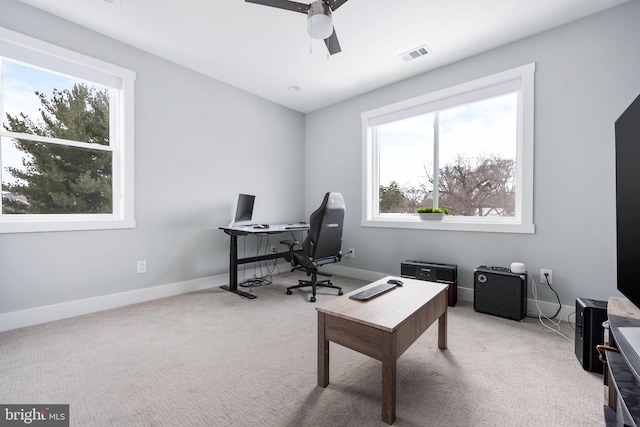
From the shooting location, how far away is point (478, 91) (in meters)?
2.99

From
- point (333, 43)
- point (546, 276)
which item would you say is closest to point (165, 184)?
point (333, 43)

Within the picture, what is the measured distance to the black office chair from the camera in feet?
9.86

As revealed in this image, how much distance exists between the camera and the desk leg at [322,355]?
4.96ft

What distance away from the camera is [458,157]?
3.27 metres

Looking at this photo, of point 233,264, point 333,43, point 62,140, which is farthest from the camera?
point 233,264

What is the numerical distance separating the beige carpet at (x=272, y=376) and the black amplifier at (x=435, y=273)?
0.42m

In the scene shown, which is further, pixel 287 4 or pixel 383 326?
pixel 287 4

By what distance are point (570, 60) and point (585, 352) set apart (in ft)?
8.10

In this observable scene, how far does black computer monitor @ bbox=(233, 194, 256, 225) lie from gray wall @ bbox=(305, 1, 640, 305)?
250 cm

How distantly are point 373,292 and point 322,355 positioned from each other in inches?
19.1

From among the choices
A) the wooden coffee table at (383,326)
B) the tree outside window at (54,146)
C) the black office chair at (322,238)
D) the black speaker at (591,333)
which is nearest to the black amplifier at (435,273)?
the black office chair at (322,238)

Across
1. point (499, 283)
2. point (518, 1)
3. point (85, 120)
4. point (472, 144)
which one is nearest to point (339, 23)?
point (518, 1)

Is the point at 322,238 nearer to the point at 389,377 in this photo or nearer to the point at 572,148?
the point at 389,377

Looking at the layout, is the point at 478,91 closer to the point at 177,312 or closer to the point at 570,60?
the point at 570,60
